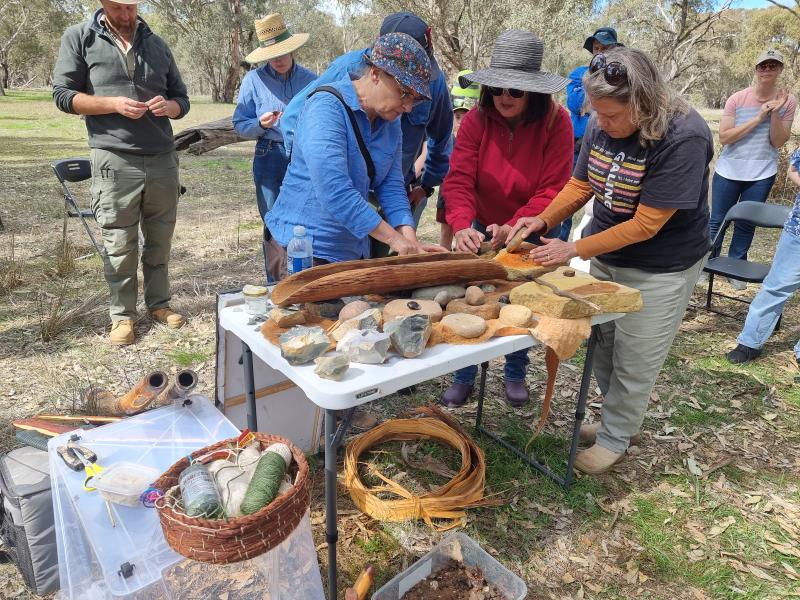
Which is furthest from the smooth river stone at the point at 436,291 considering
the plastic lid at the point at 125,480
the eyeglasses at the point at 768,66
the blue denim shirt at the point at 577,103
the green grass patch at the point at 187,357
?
the eyeglasses at the point at 768,66

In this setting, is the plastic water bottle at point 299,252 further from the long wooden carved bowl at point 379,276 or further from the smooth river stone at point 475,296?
the smooth river stone at point 475,296

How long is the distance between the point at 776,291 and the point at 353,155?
3346 millimetres

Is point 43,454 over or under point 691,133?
under

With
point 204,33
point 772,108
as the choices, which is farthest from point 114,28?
point 204,33

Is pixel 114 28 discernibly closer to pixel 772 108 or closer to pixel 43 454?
pixel 43 454

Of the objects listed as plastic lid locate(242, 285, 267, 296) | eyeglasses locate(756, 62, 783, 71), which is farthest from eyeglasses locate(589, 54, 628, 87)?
eyeglasses locate(756, 62, 783, 71)

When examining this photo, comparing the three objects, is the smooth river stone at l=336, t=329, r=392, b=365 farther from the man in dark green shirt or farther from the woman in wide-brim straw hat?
the woman in wide-brim straw hat

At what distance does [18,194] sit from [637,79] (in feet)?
29.8

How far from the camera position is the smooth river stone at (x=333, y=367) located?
1.62m

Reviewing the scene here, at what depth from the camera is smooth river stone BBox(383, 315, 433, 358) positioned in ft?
5.81

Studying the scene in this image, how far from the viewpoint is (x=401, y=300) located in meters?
2.06

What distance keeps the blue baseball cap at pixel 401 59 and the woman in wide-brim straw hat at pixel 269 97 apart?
2425 mm

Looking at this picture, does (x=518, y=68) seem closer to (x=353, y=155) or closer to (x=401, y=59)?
(x=401, y=59)

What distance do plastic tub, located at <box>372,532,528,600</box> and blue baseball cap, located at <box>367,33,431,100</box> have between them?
1.79 metres
